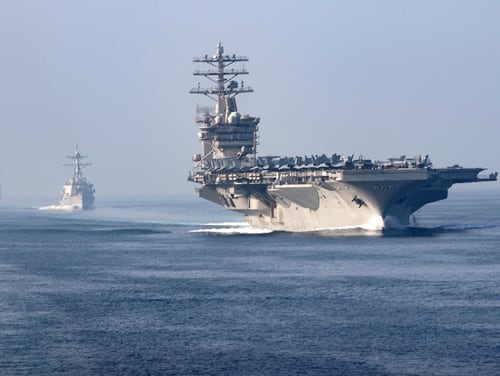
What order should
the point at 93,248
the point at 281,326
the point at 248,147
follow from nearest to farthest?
the point at 281,326
the point at 93,248
the point at 248,147

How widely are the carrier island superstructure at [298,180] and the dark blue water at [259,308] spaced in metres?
3.15

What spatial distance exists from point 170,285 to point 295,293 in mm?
6337

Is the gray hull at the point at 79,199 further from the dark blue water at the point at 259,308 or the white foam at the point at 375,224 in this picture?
the dark blue water at the point at 259,308

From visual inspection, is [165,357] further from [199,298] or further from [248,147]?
[248,147]

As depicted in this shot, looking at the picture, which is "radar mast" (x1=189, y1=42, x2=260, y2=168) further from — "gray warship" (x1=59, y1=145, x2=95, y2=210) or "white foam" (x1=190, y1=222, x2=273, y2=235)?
"gray warship" (x1=59, y1=145, x2=95, y2=210)

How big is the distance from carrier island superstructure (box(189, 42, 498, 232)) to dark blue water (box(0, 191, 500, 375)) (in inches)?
124

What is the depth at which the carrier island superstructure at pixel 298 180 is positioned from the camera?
68.5 meters

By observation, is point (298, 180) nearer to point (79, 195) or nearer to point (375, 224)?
point (375, 224)

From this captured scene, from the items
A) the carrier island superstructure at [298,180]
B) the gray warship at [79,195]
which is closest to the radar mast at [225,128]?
the carrier island superstructure at [298,180]

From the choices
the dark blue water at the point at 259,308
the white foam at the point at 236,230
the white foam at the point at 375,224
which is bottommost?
the dark blue water at the point at 259,308

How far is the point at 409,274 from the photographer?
165 ft

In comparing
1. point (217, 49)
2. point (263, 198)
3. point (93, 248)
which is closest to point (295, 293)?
point (93, 248)

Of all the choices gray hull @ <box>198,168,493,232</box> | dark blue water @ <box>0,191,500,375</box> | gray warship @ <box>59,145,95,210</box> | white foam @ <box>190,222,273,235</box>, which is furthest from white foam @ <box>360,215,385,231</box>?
gray warship @ <box>59,145,95,210</box>

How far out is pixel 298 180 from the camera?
240 ft
